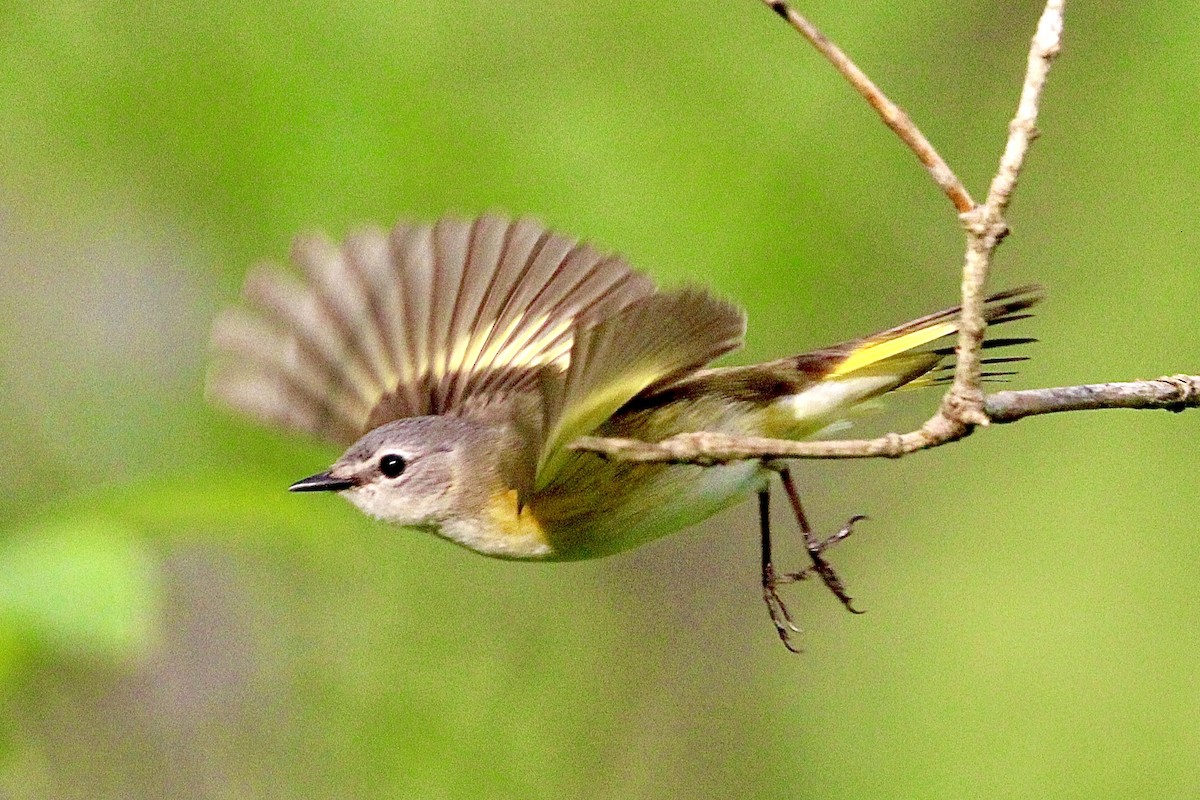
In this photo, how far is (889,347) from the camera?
8.63 ft

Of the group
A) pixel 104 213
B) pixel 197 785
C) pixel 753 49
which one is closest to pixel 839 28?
pixel 753 49

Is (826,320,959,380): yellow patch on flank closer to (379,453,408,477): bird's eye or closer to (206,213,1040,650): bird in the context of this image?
(206,213,1040,650): bird

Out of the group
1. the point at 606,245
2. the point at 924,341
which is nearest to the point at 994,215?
the point at 924,341

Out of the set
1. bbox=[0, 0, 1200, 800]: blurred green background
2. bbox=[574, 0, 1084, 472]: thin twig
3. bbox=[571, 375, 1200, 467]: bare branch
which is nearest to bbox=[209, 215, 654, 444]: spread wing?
bbox=[0, 0, 1200, 800]: blurred green background

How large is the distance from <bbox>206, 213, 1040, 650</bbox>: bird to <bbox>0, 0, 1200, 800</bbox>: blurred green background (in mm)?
834

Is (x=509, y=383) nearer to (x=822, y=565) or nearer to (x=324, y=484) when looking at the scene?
(x=324, y=484)

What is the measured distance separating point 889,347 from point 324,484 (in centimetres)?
109

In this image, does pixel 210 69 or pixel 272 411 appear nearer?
pixel 272 411

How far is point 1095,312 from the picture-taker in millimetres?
5211

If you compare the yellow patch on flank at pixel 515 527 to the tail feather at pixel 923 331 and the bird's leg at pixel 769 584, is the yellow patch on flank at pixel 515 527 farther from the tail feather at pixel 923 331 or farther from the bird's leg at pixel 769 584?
the tail feather at pixel 923 331

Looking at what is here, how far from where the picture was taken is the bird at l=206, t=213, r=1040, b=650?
2541mm

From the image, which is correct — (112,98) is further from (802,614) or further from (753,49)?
(802,614)

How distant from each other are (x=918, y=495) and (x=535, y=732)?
2022mm

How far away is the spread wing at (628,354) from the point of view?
1.94 m
